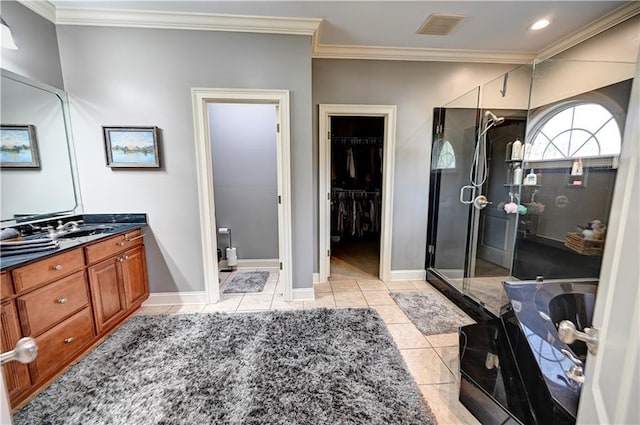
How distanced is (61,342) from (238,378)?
119 cm

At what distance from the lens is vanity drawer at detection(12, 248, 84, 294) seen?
1.38 m

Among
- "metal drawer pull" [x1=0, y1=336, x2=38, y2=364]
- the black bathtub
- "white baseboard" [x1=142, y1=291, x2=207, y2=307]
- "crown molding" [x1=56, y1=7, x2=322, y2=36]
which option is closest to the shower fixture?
the black bathtub

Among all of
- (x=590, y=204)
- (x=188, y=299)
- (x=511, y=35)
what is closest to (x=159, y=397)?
(x=188, y=299)

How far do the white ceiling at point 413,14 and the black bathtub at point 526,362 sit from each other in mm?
2426

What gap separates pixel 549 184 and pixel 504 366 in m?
2.32

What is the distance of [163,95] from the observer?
92.6 inches

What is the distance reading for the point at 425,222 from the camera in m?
3.17

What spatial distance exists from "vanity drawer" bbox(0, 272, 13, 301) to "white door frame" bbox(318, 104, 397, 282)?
2.44m

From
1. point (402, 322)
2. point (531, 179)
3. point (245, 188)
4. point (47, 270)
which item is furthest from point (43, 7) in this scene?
point (531, 179)

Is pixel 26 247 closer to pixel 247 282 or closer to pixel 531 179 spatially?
pixel 247 282

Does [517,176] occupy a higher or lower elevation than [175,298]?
higher

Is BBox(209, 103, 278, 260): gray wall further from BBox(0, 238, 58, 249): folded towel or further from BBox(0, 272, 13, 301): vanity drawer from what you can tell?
BBox(0, 272, 13, 301): vanity drawer

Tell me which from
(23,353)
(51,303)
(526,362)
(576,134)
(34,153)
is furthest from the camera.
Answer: (576,134)

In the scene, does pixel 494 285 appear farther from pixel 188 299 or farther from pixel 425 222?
pixel 188 299
